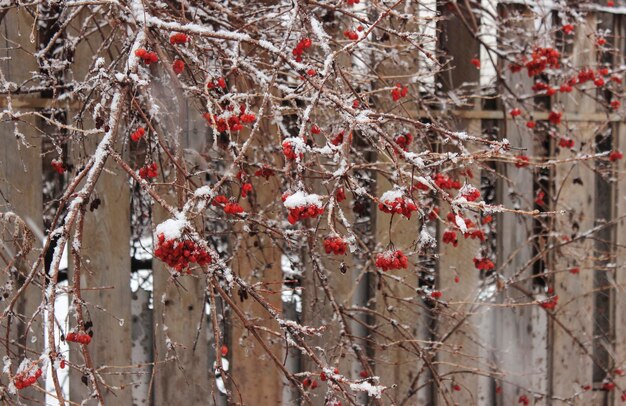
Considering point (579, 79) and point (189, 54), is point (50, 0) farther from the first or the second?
point (579, 79)

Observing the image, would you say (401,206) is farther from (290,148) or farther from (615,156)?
(615,156)

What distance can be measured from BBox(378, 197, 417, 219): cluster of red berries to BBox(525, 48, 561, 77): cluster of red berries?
1.47m

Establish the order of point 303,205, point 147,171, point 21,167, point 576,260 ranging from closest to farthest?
1. point 303,205
2. point 147,171
3. point 21,167
4. point 576,260

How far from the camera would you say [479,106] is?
354 cm

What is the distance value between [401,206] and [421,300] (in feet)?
4.99

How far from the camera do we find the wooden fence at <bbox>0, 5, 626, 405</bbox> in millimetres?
2939

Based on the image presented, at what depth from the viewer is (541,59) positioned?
129 inches

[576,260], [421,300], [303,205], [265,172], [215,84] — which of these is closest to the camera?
[303,205]

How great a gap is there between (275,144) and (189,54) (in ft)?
2.36

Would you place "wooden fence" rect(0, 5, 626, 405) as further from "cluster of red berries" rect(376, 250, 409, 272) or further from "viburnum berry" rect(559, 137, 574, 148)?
"cluster of red berries" rect(376, 250, 409, 272)

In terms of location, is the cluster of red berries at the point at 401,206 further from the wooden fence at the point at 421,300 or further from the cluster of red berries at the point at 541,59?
the cluster of red berries at the point at 541,59

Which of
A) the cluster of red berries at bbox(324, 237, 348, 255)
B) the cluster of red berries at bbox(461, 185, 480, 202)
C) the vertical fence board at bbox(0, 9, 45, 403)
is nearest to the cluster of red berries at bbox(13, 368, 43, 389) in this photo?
the cluster of red berries at bbox(324, 237, 348, 255)

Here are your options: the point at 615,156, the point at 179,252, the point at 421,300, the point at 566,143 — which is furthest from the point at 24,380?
the point at 615,156

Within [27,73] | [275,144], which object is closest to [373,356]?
[275,144]
